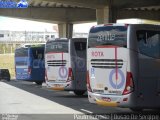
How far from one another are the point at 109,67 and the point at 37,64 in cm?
2518

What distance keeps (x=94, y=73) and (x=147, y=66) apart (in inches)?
73.5

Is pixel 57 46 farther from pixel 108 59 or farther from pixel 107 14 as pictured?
pixel 107 14

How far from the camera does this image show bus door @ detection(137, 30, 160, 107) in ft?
50.2

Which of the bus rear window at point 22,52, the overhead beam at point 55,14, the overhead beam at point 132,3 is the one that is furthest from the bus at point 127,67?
the overhead beam at point 55,14

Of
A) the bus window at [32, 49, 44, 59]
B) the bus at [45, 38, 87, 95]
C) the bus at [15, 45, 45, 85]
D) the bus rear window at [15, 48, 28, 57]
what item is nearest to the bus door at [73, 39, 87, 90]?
the bus at [45, 38, 87, 95]

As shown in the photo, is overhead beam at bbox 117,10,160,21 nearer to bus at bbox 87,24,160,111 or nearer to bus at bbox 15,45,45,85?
bus at bbox 15,45,45,85

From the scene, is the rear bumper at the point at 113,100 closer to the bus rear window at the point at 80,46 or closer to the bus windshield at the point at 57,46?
the bus rear window at the point at 80,46

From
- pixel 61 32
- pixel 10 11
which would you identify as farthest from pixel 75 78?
pixel 61 32

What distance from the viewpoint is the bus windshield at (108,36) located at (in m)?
15.6

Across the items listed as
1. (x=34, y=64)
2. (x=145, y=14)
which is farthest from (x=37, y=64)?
(x=145, y=14)

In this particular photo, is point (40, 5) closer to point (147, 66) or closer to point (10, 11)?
point (10, 11)

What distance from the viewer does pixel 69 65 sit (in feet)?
82.4

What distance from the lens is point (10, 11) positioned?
194 feet

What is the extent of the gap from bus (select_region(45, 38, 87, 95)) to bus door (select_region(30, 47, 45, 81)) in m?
14.5
